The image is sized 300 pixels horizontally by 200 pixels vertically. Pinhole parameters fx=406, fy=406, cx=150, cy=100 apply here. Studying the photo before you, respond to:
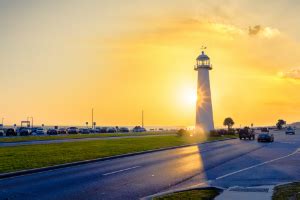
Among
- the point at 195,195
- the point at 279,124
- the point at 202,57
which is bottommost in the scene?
the point at 195,195

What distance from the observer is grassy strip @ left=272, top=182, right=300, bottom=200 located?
1087 cm

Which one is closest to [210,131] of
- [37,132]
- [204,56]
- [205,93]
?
[205,93]

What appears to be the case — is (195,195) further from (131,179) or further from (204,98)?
(204,98)

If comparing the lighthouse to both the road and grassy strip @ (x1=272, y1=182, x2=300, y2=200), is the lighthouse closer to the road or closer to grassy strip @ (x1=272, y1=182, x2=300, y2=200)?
the road

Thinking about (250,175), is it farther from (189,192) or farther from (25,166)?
(25,166)

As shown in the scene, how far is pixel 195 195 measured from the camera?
11641 mm

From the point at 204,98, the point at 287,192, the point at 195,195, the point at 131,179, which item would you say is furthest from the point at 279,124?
the point at 195,195

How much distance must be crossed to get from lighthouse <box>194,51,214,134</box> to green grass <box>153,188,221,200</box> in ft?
169

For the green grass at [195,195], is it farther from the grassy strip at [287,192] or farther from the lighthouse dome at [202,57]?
the lighthouse dome at [202,57]

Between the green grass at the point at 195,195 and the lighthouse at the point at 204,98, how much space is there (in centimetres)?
5163

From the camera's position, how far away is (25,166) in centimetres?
1922

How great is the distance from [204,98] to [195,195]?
174 ft

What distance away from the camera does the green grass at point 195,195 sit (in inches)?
443

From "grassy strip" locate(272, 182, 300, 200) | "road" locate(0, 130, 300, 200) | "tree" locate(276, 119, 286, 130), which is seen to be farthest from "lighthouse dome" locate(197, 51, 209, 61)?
"tree" locate(276, 119, 286, 130)
